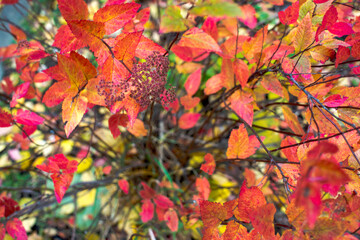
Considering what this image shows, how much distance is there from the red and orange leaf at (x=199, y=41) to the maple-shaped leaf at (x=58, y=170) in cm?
41

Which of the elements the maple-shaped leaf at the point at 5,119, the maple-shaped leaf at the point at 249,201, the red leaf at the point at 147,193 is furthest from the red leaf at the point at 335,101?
the maple-shaped leaf at the point at 5,119

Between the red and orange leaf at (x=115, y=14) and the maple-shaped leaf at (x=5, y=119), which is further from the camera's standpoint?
the maple-shaped leaf at (x=5, y=119)

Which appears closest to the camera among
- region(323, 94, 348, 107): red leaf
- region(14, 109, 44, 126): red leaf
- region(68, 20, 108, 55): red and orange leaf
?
region(68, 20, 108, 55): red and orange leaf

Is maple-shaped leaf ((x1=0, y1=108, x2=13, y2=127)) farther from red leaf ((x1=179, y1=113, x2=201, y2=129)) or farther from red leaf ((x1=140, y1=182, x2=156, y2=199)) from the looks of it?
red leaf ((x1=179, y1=113, x2=201, y2=129))

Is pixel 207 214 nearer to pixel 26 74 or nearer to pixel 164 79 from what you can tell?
pixel 164 79

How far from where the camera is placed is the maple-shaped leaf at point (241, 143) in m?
0.58

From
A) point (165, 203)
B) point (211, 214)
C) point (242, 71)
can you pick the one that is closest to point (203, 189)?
point (165, 203)

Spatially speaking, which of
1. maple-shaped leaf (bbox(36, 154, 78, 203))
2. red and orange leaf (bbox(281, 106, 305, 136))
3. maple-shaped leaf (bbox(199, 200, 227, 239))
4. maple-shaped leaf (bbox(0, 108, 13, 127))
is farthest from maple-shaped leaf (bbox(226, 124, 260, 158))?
maple-shaped leaf (bbox(0, 108, 13, 127))

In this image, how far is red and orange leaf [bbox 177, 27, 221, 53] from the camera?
422 mm

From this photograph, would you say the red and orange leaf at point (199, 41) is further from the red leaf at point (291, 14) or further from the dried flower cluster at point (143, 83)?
the red leaf at point (291, 14)

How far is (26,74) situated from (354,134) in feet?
3.04

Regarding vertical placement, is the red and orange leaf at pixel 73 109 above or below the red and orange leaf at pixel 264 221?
above

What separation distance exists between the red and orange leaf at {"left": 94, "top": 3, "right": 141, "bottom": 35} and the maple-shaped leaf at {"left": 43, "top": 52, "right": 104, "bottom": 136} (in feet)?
0.24

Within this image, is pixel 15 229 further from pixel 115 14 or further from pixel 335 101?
pixel 335 101
